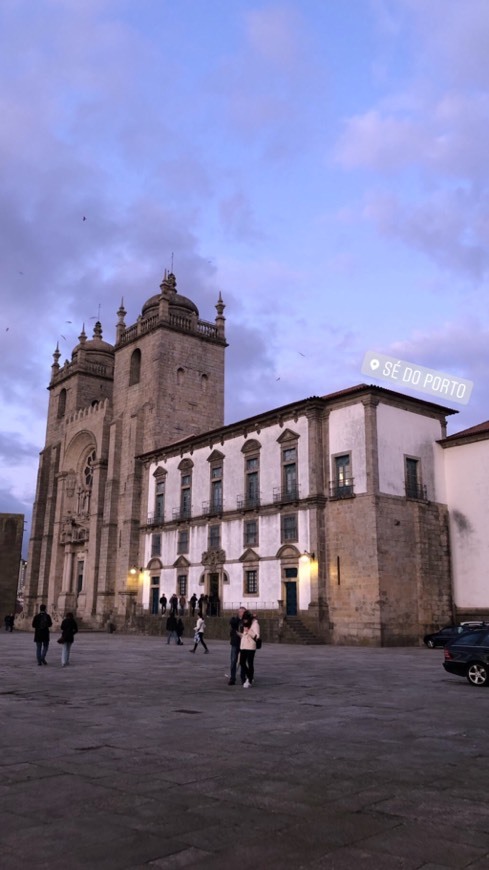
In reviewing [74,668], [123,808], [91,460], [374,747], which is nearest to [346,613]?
[74,668]

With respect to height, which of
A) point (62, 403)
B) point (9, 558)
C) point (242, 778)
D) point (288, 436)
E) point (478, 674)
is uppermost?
point (62, 403)

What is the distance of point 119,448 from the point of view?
5131 centimetres

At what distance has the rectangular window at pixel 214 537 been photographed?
133ft

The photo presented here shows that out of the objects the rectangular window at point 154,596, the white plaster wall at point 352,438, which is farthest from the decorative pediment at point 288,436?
the rectangular window at point 154,596

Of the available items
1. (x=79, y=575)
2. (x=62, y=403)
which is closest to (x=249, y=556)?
(x=79, y=575)

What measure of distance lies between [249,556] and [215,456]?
7144 millimetres

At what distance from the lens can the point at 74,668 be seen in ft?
61.6

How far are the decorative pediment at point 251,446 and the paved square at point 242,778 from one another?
25.1 meters

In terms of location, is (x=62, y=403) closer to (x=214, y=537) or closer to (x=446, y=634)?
(x=214, y=537)

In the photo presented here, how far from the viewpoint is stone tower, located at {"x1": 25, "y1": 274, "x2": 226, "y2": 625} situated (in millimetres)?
49250

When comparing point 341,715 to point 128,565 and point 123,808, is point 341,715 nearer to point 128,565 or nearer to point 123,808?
point 123,808

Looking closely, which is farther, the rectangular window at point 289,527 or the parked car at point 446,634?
the rectangular window at point 289,527

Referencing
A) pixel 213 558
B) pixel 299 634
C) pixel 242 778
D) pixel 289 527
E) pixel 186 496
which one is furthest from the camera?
pixel 186 496

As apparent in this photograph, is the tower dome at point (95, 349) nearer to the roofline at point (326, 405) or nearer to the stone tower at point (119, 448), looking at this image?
the stone tower at point (119, 448)
